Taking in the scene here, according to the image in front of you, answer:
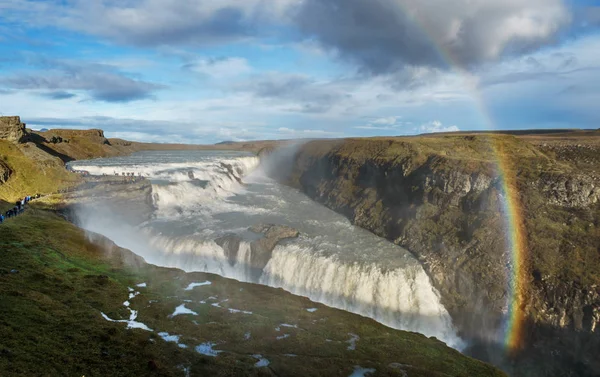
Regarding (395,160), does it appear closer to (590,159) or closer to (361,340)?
(590,159)

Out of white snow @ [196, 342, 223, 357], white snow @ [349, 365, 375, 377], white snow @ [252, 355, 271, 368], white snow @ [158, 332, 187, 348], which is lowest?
white snow @ [349, 365, 375, 377]

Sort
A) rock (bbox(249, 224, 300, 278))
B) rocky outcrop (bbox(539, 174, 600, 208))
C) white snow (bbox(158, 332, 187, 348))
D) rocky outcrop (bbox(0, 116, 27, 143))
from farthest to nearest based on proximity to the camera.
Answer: rocky outcrop (bbox(0, 116, 27, 143))
rock (bbox(249, 224, 300, 278))
rocky outcrop (bbox(539, 174, 600, 208))
white snow (bbox(158, 332, 187, 348))

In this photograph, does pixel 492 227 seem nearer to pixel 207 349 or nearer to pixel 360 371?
pixel 360 371

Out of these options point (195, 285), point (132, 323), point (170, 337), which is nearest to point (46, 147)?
point (195, 285)

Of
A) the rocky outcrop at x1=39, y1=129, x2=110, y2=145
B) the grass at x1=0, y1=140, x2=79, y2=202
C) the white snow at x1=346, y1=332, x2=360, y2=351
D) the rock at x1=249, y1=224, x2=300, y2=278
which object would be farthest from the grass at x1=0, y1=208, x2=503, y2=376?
the rocky outcrop at x1=39, y1=129, x2=110, y2=145

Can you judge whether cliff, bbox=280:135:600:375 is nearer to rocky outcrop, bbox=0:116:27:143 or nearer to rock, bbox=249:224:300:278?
rock, bbox=249:224:300:278

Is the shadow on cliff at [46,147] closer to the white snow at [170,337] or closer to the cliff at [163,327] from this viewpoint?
the cliff at [163,327]

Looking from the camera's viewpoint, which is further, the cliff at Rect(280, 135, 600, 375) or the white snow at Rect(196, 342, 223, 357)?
the cliff at Rect(280, 135, 600, 375)
